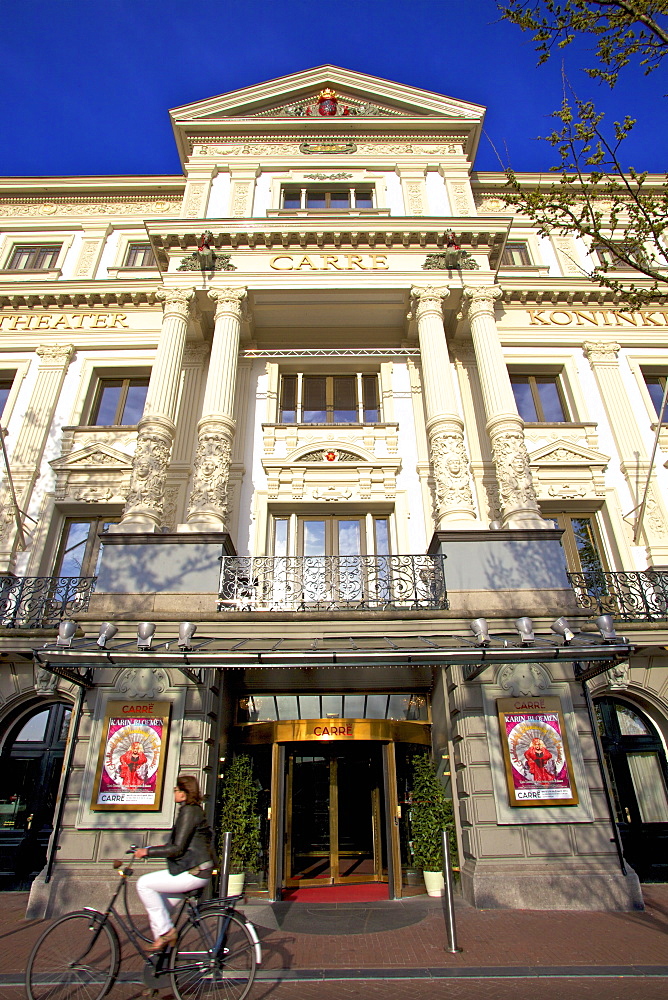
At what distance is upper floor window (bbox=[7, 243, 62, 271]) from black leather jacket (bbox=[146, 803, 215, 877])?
745 inches

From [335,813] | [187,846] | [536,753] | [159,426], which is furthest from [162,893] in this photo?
[159,426]

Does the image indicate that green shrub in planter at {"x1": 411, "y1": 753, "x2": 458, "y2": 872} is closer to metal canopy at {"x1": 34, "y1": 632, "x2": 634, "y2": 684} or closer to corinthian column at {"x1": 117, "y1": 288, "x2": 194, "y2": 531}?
metal canopy at {"x1": 34, "y1": 632, "x2": 634, "y2": 684}

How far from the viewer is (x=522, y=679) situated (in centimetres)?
1022

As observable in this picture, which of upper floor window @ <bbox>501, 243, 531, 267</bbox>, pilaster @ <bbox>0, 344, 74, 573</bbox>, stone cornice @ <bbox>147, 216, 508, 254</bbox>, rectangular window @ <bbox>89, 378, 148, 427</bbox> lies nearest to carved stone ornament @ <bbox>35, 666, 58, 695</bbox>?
pilaster @ <bbox>0, 344, 74, 573</bbox>

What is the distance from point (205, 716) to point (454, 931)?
5015mm

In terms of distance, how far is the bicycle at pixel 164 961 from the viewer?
5.11 metres

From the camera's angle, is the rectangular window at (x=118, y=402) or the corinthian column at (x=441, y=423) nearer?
the corinthian column at (x=441, y=423)

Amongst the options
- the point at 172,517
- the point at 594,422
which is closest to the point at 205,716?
the point at 172,517

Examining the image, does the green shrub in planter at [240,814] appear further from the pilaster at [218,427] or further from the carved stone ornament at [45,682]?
the pilaster at [218,427]

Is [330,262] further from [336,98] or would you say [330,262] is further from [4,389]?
[4,389]

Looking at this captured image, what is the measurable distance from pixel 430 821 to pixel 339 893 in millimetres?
2121

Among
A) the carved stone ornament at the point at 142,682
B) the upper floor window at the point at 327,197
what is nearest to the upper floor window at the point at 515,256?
the upper floor window at the point at 327,197

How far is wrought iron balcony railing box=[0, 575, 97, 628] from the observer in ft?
39.6

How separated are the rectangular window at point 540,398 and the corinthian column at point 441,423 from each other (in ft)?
11.1
